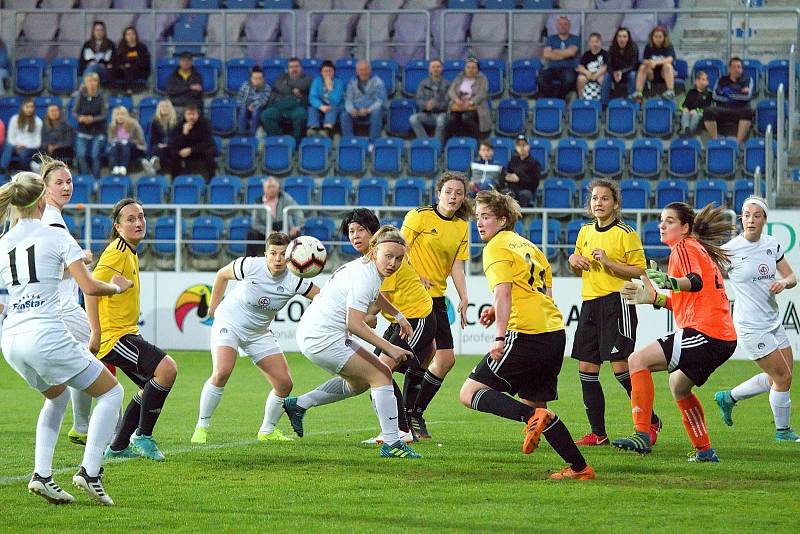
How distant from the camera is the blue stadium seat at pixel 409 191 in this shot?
20609mm

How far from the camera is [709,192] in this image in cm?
2038

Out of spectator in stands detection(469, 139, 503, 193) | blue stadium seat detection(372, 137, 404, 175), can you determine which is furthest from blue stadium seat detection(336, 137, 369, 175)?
spectator in stands detection(469, 139, 503, 193)

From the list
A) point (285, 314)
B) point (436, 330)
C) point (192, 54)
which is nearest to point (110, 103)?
point (192, 54)

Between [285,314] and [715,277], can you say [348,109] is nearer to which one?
[285,314]

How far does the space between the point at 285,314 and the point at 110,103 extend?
6633 mm

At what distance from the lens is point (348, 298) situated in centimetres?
852

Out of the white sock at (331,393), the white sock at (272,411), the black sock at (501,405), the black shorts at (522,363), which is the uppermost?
the black shorts at (522,363)

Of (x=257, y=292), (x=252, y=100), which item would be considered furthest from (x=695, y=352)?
(x=252, y=100)

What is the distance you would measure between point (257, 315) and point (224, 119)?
13.9 m

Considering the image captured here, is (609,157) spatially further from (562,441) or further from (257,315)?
(562,441)

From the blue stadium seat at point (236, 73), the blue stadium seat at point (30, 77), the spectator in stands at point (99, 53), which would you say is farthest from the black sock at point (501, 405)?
the blue stadium seat at point (30, 77)

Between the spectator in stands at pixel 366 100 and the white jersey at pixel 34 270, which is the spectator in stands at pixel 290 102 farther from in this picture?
the white jersey at pixel 34 270

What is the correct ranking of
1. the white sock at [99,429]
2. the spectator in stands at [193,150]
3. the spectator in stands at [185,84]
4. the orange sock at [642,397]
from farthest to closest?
1. the spectator in stands at [185,84]
2. the spectator in stands at [193,150]
3. the orange sock at [642,397]
4. the white sock at [99,429]

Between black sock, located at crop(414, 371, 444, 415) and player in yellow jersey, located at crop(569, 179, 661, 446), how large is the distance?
3.87 ft
